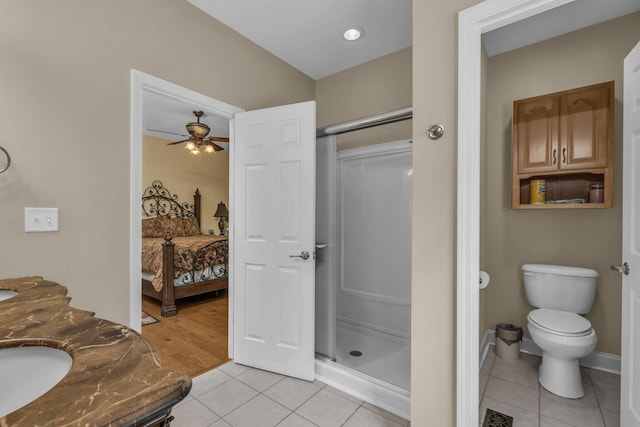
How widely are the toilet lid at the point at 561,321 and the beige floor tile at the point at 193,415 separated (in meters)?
2.21

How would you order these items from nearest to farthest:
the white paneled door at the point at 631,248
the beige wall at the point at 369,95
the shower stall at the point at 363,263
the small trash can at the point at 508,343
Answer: the white paneled door at the point at 631,248
the shower stall at the point at 363,263
the small trash can at the point at 508,343
the beige wall at the point at 369,95

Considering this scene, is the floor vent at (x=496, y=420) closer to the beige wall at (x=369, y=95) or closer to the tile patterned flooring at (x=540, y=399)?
the tile patterned flooring at (x=540, y=399)

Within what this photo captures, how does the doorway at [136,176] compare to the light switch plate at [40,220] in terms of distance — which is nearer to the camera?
the light switch plate at [40,220]

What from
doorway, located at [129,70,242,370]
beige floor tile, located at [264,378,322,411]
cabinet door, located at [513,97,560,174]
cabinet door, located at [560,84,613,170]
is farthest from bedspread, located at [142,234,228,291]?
cabinet door, located at [560,84,613,170]

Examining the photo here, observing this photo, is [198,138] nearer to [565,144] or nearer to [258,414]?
[258,414]

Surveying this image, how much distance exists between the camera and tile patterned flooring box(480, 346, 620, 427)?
69.3 inches

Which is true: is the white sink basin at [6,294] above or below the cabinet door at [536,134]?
below

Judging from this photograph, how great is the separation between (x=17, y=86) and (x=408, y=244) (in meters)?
2.81

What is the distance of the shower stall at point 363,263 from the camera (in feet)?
7.63

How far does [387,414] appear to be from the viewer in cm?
181

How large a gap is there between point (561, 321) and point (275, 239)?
208 centimetres

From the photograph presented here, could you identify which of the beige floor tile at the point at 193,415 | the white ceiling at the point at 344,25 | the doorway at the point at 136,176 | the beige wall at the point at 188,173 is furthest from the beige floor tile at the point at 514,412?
the beige wall at the point at 188,173

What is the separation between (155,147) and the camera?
543cm

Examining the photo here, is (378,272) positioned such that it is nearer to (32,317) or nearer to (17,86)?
(32,317)
